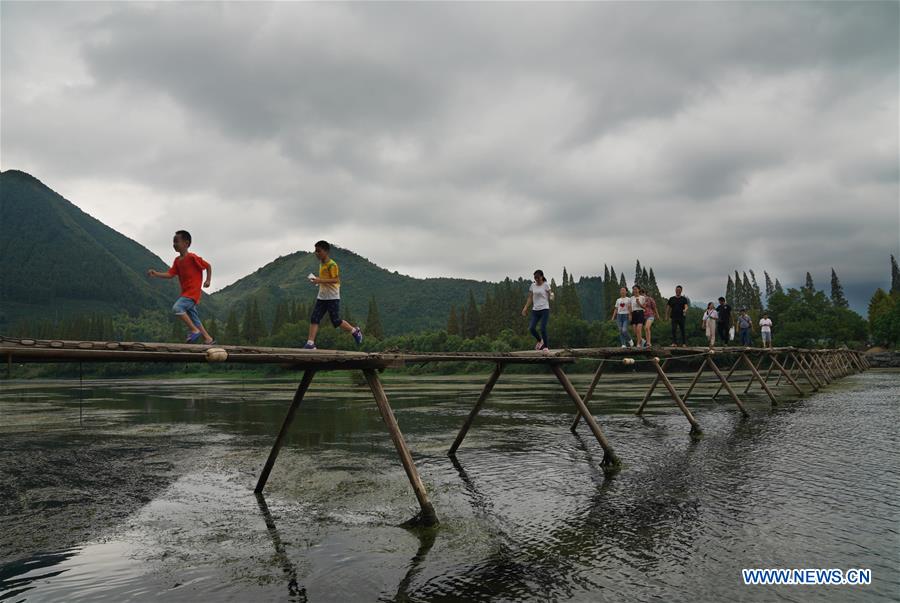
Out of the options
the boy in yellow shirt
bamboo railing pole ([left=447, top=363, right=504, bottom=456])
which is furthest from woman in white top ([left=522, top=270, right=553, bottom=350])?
the boy in yellow shirt

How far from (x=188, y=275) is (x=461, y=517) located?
7.71 meters

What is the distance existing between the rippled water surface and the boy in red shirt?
3814 millimetres

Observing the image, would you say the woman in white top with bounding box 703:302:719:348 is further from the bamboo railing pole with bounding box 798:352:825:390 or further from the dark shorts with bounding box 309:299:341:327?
the dark shorts with bounding box 309:299:341:327

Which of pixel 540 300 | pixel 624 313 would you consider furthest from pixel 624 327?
pixel 540 300

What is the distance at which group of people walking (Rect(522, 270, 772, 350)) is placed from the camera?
1734 centimetres

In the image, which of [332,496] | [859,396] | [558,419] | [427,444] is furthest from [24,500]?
[859,396]

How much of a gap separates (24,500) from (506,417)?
1914cm

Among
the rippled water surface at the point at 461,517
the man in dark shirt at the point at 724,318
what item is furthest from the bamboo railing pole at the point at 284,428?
the man in dark shirt at the point at 724,318

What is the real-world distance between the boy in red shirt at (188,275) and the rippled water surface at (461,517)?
150 inches

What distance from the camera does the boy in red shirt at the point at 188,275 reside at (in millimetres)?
12000

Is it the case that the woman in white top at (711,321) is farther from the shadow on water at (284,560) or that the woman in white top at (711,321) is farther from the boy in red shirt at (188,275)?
the boy in red shirt at (188,275)

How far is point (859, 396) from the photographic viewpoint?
3466 cm

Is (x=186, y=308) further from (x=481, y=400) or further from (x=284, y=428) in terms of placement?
(x=481, y=400)

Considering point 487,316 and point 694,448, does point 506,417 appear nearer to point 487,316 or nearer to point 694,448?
point 694,448
